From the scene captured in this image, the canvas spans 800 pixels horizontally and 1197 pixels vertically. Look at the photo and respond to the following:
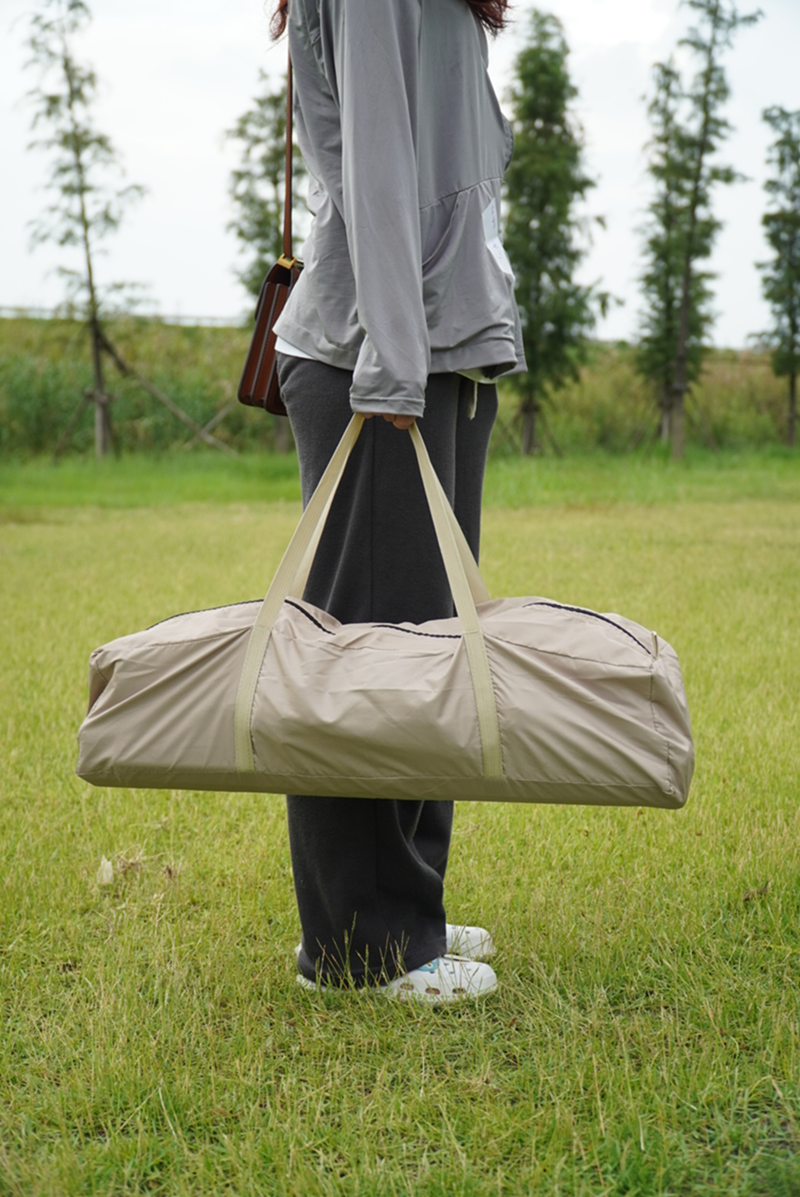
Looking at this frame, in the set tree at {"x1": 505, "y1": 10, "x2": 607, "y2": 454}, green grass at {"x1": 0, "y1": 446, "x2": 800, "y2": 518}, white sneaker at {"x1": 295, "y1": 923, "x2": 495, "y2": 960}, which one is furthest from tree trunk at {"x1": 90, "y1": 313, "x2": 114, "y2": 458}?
white sneaker at {"x1": 295, "y1": 923, "x2": 495, "y2": 960}

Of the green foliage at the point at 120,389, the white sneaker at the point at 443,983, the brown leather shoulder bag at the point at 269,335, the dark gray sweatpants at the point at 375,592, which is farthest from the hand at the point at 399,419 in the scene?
the green foliage at the point at 120,389

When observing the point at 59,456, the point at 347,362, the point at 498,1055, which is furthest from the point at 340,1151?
the point at 59,456

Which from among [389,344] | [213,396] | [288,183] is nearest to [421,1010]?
[389,344]

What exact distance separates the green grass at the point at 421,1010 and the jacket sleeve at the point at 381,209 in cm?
97

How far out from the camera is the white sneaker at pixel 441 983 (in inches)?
71.6

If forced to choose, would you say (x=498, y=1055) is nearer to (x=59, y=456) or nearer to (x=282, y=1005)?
(x=282, y=1005)

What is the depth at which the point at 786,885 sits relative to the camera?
7.42 feet

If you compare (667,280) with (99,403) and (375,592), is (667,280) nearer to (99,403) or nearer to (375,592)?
(99,403)

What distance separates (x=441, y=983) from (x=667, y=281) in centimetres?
2043

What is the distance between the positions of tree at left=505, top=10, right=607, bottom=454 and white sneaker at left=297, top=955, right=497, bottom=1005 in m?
17.3

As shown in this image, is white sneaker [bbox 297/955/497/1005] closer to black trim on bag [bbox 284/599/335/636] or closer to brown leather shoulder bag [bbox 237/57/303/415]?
black trim on bag [bbox 284/599/335/636]

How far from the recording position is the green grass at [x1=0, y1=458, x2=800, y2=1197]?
1409 millimetres

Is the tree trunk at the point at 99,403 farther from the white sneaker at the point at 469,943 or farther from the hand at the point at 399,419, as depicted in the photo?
the hand at the point at 399,419

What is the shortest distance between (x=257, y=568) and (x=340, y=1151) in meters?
5.96
